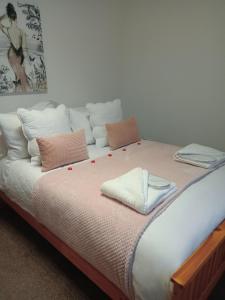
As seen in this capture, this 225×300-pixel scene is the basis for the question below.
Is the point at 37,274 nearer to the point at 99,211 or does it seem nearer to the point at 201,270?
the point at 99,211

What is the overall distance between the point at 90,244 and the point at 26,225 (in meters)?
1.21

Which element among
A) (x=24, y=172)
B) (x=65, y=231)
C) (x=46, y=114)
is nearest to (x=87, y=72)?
(x=46, y=114)

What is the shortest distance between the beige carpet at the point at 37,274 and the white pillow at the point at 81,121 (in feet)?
3.59

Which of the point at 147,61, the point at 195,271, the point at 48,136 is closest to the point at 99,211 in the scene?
the point at 195,271

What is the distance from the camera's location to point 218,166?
1.88 meters

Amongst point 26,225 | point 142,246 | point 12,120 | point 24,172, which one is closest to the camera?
point 142,246

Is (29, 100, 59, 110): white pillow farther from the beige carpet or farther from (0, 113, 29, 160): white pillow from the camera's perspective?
the beige carpet

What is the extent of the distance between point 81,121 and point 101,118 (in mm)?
235

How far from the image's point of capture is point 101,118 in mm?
2607

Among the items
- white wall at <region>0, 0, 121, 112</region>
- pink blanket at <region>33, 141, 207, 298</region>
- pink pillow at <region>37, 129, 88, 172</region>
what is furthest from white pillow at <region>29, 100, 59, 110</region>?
pink blanket at <region>33, 141, 207, 298</region>

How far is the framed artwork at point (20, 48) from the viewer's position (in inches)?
86.6

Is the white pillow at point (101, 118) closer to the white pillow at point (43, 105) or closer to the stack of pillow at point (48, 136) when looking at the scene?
the stack of pillow at point (48, 136)

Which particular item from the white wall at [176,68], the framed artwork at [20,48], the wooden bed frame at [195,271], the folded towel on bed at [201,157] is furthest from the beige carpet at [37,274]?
the white wall at [176,68]

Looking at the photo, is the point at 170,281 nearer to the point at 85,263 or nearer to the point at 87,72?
the point at 85,263
